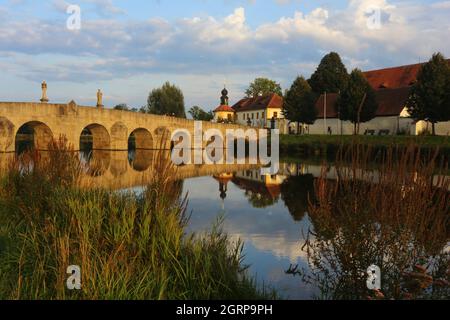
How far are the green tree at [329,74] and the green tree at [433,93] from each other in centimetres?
2361

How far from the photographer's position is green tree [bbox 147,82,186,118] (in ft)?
254

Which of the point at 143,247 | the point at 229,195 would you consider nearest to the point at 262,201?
the point at 229,195

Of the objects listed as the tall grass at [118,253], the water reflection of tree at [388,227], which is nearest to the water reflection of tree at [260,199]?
the tall grass at [118,253]

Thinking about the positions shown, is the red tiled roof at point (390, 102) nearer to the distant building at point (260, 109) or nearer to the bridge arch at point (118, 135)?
the bridge arch at point (118, 135)

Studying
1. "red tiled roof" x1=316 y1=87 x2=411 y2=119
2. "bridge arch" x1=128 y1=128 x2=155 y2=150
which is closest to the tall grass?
"bridge arch" x1=128 y1=128 x2=155 y2=150

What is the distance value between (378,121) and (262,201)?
3848cm

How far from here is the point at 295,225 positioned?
13.0 metres

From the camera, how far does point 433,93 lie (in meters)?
40.4

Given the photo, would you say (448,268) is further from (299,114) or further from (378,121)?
(299,114)

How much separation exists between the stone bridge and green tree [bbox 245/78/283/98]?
51.4 meters

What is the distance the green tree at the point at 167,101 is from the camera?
77312mm

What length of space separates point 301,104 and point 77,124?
99.1 feet
